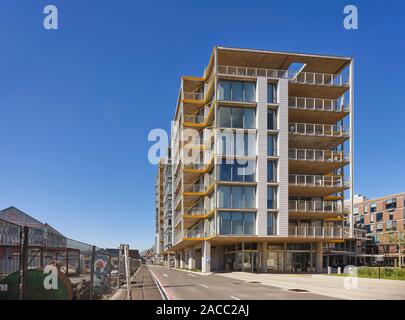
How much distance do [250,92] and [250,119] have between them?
3.36 metres

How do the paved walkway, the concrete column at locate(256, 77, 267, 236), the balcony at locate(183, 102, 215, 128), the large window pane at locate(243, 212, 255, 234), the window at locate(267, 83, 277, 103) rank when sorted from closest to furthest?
the paved walkway
the concrete column at locate(256, 77, 267, 236)
the large window pane at locate(243, 212, 255, 234)
the window at locate(267, 83, 277, 103)
the balcony at locate(183, 102, 215, 128)

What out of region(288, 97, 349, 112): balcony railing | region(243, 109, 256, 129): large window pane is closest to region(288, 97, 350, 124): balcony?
region(288, 97, 349, 112): balcony railing

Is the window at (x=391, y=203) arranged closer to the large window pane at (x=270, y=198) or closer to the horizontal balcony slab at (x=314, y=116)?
the horizontal balcony slab at (x=314, y=116)

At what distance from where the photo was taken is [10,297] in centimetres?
1080

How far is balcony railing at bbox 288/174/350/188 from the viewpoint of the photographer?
51.8 metres

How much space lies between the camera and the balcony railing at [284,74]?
169ft

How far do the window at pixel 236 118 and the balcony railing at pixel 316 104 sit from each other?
586 centimetres

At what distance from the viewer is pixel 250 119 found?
5078 centimetres

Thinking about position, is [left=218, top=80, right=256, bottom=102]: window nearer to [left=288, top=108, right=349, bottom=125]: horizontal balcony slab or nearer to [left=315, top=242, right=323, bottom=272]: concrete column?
[left=288, top=108, right=349, bottom=125]: horizontal balcony slab

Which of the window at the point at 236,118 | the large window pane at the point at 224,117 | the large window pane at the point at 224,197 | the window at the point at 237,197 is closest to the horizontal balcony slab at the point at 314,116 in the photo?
the window at the point at 236,118

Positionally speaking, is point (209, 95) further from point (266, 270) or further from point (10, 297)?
point (10, 297)

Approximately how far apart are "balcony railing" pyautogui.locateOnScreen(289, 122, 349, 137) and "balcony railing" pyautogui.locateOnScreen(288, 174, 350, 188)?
18.0 ft
